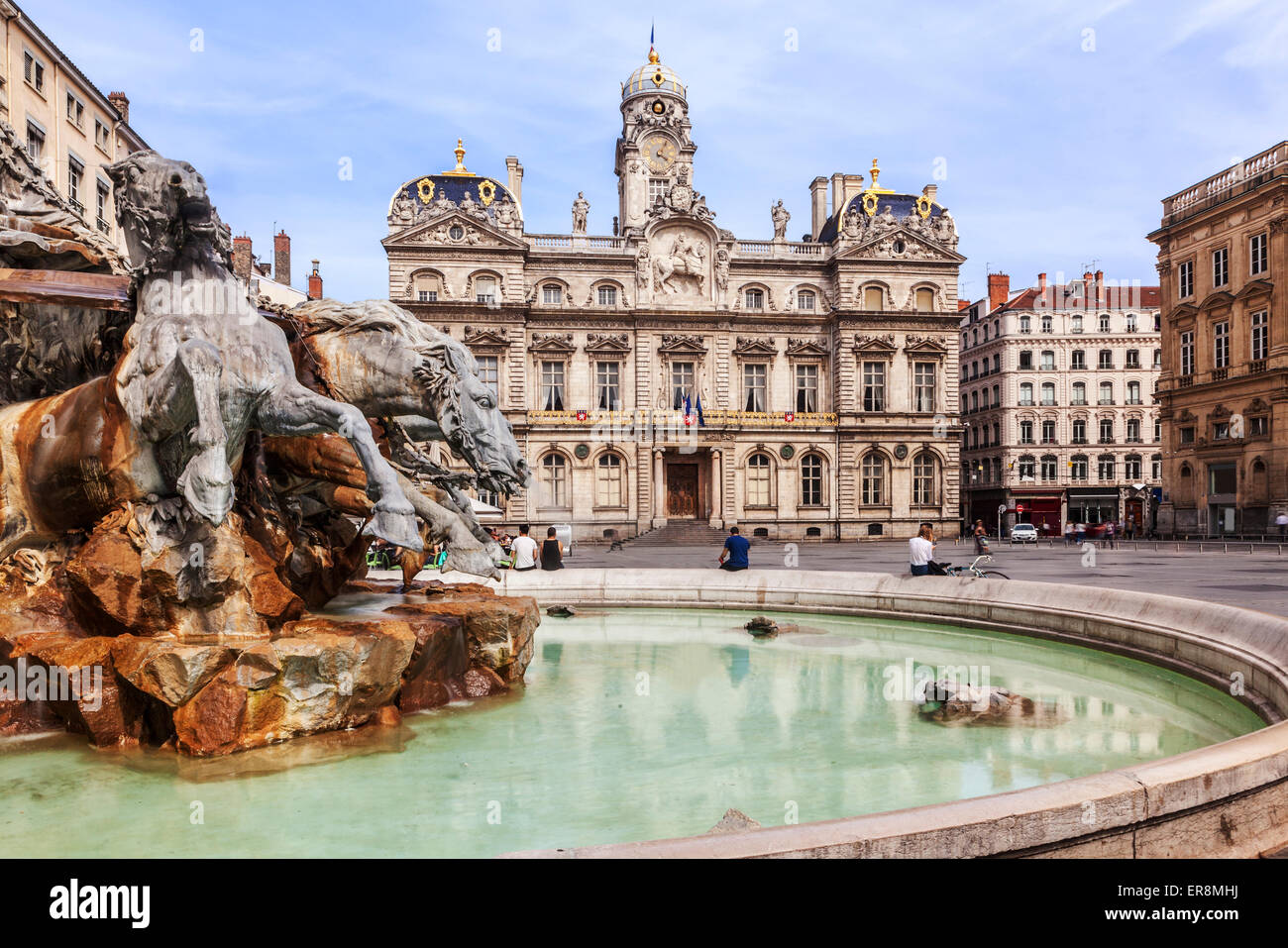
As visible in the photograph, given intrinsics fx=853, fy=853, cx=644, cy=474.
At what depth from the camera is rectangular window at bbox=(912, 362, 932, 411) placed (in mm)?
46125

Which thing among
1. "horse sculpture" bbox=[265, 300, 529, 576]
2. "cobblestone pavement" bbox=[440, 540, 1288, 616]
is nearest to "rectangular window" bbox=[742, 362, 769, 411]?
"cobblestone pavement" bbox=[440, 540, 1288, 616]

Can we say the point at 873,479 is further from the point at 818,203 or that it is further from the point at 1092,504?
the point at 1092,504

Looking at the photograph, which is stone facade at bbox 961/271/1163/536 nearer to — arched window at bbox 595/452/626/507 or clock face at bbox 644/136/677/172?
clock face at bbox 644/136/677/172

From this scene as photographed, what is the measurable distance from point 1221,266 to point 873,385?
678 inches

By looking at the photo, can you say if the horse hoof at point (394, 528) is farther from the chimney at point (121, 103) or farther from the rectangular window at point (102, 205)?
the chimney at point (121, 103)

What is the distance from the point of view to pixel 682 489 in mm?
44812

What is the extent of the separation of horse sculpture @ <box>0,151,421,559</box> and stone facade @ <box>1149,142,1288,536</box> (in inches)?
1688

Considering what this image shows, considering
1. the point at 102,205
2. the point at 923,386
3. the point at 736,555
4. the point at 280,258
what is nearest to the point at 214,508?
the point at 736,555

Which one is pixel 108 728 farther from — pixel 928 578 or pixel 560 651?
pixel 928 578

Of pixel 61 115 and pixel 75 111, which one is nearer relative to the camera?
pixel 61 115

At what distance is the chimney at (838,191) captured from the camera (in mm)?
50625

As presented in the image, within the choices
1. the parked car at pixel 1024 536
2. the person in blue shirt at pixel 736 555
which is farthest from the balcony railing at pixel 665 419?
the person in blue shirt at pixel 736 555

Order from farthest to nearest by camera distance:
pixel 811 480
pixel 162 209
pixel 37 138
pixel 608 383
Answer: pixel 811 480 < pixel 608 383 < pixel 37 138 < pixel 162 209
